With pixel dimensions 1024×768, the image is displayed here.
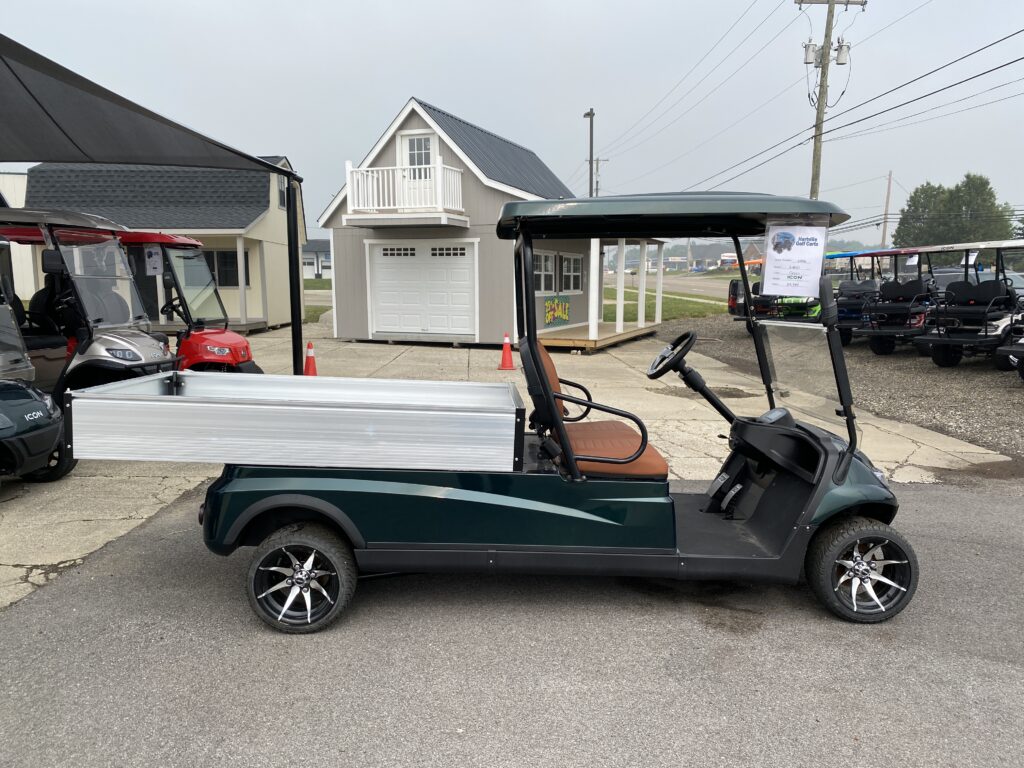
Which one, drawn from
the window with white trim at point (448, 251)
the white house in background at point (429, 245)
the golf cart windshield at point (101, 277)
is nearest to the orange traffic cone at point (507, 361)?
the white house in background at point (429, 245)

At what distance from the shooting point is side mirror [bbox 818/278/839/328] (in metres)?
3.12

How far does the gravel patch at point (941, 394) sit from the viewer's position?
26.5 feet

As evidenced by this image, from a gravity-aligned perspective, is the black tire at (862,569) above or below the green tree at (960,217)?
below

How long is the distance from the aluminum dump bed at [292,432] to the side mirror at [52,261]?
11.8ft

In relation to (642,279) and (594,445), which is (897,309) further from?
(594,445)

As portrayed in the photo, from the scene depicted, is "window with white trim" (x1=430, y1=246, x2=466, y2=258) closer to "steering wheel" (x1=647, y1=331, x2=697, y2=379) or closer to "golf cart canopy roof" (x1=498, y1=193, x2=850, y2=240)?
"steering wheel" (x1=647, y1=331, x2=697, y2=379)

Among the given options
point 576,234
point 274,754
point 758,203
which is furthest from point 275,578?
point 758,203

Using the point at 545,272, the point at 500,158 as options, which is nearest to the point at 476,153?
the point at 500,158

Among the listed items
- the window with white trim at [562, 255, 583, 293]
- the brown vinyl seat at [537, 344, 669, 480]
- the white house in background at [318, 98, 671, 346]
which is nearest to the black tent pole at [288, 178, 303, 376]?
the brown vinyl seat at [537, 344, 669, 480]

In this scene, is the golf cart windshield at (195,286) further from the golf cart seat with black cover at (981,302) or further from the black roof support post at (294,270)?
the golf cart seat with black cover at (981,302)

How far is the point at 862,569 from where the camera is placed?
336 cm

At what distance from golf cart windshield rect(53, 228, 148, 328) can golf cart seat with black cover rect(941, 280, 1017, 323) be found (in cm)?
1266

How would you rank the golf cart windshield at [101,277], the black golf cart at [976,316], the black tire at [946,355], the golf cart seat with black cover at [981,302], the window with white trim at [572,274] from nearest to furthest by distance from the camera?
the golf cart windshield at [101,277] < the black golf cart at [976,316] < the golf cart seat with black cover at [981,302] < the black tire at [946,355] < the window with white trim at [572,274]

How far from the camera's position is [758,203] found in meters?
3.18
